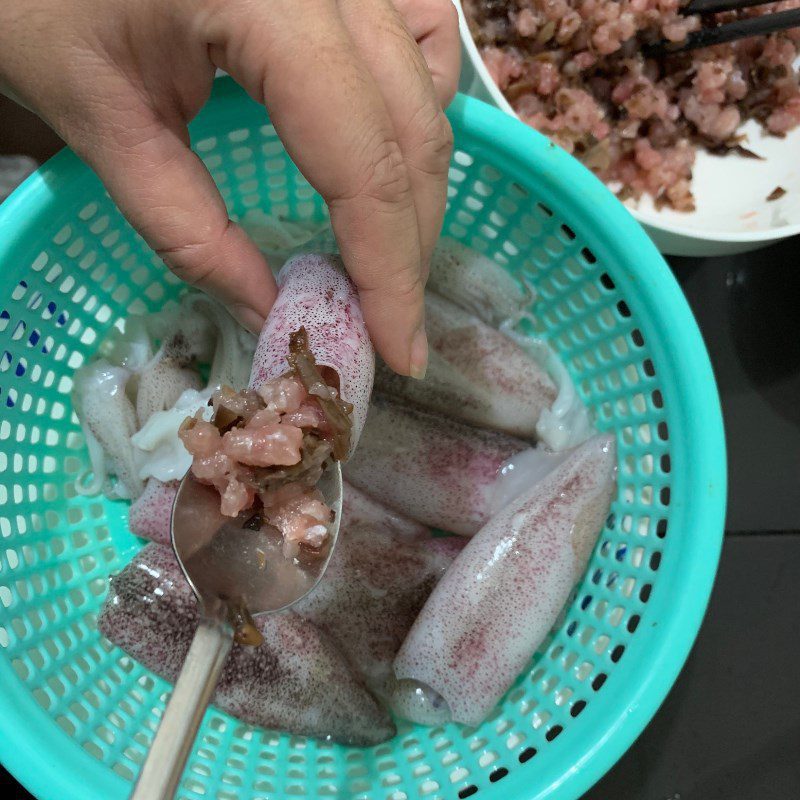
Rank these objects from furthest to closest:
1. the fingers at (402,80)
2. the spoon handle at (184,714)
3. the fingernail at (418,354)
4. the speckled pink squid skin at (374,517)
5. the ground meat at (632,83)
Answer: the ground meat at (632,83), the speckled pink squid skin at (374,517), the fingernail at (418,354), the fingers at (402,80), the spoon handle at (184,714)

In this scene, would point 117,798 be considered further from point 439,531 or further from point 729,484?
point 729,484

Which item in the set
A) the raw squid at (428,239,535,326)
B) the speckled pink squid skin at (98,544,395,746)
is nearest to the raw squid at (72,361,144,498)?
the speckled pink squid skin at (98,544,395,746)

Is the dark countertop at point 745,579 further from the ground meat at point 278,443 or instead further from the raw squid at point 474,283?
the ground meat at point 278,443

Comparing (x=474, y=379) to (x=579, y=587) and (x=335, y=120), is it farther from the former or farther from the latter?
(x=335, y=120)

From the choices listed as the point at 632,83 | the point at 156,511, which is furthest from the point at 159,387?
the point at 632,83

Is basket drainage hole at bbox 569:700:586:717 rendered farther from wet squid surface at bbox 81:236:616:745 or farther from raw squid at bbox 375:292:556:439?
raw squid at bbox 375:292:556:439

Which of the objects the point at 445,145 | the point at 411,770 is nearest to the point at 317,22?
the point at 445,145

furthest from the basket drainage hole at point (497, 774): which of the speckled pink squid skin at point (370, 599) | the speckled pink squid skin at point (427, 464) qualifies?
the speckled pink squid skin at point (427, 464)
